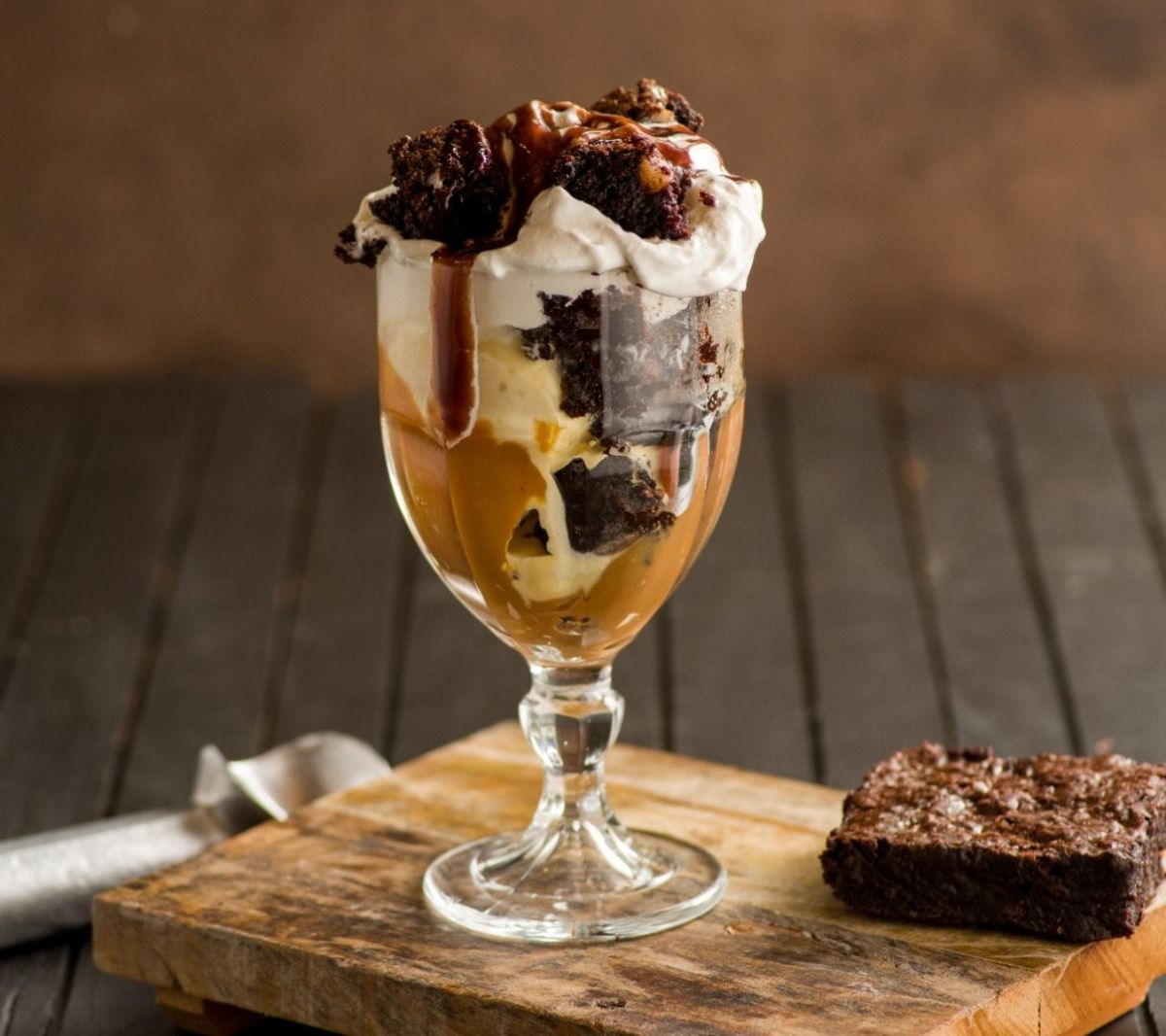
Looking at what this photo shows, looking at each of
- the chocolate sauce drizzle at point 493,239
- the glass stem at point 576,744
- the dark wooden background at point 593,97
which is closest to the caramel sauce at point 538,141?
the chocolate sauce drizzle at point 493,239

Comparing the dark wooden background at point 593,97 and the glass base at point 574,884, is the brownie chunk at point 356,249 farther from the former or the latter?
the dark wooden background at point 593,97

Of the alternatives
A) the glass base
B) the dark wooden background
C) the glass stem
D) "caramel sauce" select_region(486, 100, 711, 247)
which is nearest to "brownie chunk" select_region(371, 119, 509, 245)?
"caramel sauce" select_region(486, 100, 711, 247)

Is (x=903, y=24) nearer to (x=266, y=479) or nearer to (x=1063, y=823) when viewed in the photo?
(x=266, y=479)

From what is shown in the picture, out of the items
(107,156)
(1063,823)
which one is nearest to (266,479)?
(107,156)

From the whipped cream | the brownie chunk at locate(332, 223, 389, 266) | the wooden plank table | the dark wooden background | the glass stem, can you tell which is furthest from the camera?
the dark wooden background

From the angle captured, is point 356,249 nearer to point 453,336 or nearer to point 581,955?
point 453,336

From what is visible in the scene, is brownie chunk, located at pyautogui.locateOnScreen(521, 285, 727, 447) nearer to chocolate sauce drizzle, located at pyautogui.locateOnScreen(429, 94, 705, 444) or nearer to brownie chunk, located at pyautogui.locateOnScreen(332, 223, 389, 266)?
chocolate sauce drizzle, located at pyautogui.locateOnScreen(429, 94, 705, 444)

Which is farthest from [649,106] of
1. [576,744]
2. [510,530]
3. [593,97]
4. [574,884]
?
[593,97]
